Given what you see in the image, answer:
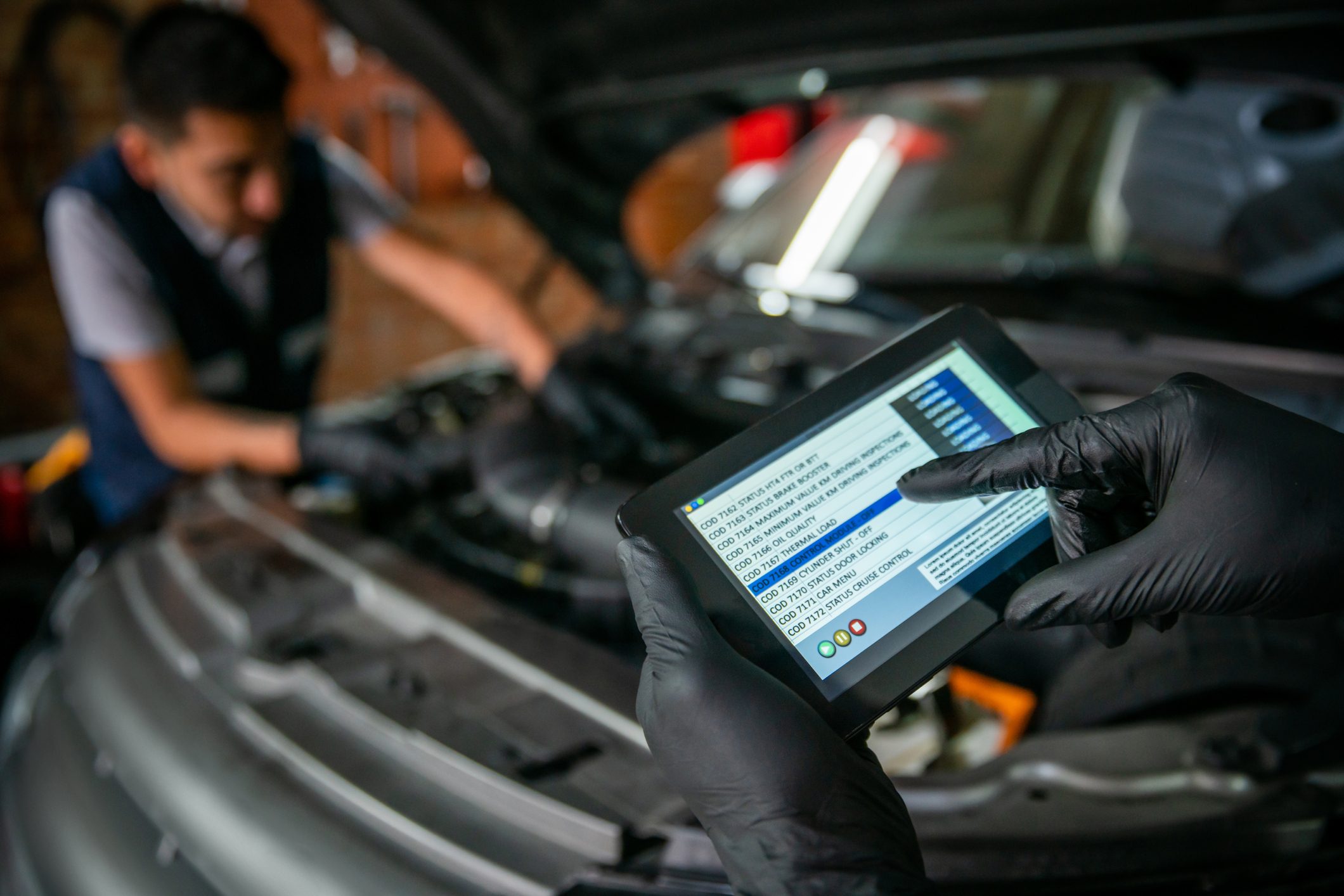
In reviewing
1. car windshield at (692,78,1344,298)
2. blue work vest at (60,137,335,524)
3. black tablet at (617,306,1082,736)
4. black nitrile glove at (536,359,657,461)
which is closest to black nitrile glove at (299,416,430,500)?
black nitrile glove at (536,359,657,461)

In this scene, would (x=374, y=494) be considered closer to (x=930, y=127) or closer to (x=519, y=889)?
(x=519, y=889)

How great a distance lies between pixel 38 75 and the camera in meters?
3.16

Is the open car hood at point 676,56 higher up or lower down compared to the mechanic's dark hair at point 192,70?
lower down

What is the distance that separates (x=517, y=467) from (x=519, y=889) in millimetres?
563

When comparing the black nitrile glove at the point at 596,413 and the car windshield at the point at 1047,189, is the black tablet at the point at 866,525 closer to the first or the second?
the black nitrile glove at the point at 596,413

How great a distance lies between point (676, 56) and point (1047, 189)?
64 centimetres

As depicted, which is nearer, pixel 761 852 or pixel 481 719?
pixel 761 852

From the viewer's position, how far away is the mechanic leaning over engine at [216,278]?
1.54 meters

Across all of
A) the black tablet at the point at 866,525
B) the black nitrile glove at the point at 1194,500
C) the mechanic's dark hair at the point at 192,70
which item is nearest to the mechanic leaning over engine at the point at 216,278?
the mechanic's dark hair at the point at 192,70

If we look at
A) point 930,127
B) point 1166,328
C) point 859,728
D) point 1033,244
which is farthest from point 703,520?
point 930,127

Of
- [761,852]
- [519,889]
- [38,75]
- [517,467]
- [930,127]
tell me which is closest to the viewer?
[761,852]

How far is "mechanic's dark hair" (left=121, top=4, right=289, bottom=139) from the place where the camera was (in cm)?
153

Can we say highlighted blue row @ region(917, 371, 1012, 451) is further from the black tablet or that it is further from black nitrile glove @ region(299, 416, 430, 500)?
black nitrile glove @ region(299, 416, 430, 500)

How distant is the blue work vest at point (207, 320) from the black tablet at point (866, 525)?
5.01 feet
